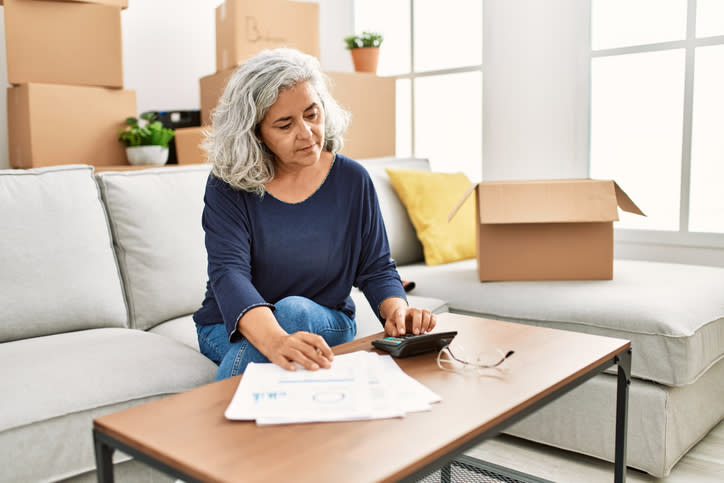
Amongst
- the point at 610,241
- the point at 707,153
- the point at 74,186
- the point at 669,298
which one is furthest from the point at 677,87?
the point at 74,186

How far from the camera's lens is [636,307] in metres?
1.73

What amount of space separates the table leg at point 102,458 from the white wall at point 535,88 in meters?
2.40

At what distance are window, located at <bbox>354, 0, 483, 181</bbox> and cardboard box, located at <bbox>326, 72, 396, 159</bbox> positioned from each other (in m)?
0.29

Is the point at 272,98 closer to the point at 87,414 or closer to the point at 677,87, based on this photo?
the point at 87,414

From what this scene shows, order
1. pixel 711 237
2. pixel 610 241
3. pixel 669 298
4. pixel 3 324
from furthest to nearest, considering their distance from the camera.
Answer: pixel 711 237
pixel 610 241
pixel 669 298
pixel 3 324

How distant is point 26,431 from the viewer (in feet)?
3.78

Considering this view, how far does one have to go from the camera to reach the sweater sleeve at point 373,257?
1503 millimetres

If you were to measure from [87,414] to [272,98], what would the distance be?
2.35 feet

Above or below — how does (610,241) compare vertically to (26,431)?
above

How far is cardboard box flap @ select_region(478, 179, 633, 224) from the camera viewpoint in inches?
79.0

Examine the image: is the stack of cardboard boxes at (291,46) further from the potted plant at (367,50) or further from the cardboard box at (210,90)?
the potted plant at (367,50)

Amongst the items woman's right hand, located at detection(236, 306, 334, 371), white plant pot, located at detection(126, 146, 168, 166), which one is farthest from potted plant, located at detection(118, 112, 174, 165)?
woman's right hand, located at detection(236, 306, 334, 371)

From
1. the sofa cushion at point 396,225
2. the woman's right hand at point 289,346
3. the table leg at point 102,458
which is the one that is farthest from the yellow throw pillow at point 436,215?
the table leg at point 102,458

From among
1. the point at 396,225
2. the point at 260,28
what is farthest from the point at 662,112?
the point at 260,28
